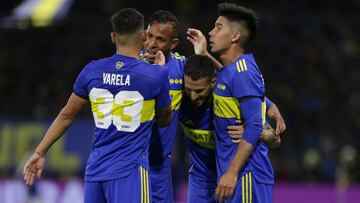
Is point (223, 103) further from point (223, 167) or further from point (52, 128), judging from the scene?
point (52, 128)

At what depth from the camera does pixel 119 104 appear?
605cm

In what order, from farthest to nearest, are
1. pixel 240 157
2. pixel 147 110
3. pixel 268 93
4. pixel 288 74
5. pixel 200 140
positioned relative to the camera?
pixel 288 74 < pixel 268 93 < pixel 200 140 < pixel 240 157 < pixel 147 110

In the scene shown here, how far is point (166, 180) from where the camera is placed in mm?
6922

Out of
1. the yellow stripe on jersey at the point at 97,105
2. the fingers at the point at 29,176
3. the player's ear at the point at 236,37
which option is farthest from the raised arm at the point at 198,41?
the fingers at the point at 29,176

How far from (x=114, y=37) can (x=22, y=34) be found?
11.5 meters

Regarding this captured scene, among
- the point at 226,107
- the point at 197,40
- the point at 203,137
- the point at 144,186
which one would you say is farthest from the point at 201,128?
the point at 144,186

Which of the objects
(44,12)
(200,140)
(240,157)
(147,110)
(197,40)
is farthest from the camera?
(44,12)

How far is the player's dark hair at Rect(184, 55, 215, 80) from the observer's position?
658 cm

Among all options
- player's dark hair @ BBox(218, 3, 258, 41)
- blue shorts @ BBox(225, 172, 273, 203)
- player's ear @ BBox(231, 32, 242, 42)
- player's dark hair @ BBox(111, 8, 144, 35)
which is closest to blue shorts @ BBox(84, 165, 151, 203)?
blue shorts @ BBox(225, 172, 273, 203)

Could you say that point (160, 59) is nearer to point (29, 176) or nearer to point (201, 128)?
point (201, 128)

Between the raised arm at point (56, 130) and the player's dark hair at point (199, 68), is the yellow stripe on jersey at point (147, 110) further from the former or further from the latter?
the player's dark hair at point (199, 68)

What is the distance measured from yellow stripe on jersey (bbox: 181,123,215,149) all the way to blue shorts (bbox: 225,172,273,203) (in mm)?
548

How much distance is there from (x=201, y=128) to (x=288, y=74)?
10.3 meters

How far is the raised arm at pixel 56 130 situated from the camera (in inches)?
243
